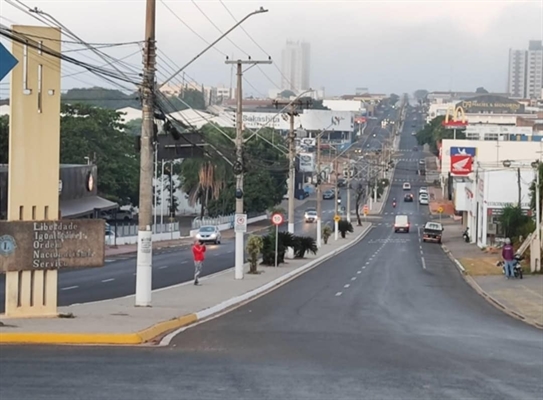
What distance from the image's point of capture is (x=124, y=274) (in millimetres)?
42312

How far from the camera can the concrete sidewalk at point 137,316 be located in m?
17.6

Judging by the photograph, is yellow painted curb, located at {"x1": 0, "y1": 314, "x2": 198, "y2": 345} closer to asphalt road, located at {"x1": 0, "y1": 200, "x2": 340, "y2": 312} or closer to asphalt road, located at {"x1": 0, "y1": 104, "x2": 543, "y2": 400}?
asphalt road, located at {"x1": 0, "y1": 104, "x2": 543, "y2": 400}

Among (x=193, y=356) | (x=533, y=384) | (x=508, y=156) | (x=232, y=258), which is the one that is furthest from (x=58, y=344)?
(x=508, y=156)

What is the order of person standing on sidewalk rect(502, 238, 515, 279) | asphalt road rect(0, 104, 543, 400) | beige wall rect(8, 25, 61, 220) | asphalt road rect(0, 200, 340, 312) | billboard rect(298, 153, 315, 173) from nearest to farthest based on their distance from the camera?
asphalt road rect(0, 104, 543, 400)
beige wall rect(8, 25, 61, 220)
asphalt road rect(0, 200, 340, 312)
person standing on sidewalk rect(502, 238, 515, 279)
billboard rect(298, 153, 315, 173)

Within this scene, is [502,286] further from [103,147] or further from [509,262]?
[103,147]

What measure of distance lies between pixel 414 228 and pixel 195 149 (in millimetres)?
77908

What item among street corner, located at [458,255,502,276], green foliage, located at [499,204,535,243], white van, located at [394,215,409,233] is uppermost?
green foliage, located at [499,204,535,243]

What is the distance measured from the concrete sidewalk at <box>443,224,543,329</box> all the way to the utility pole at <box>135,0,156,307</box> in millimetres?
9647

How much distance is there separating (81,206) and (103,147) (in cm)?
2692

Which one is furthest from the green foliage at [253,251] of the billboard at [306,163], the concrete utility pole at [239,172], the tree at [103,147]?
the billboard at [306,163]

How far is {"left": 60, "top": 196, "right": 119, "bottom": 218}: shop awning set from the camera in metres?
60.8

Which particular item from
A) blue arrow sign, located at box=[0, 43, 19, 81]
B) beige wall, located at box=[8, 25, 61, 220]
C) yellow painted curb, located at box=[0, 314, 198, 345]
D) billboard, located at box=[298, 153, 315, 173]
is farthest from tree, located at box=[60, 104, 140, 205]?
blue arrow sign, located at box=[0, 43, 19, 81]

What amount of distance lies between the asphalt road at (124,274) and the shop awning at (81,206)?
4.20 m

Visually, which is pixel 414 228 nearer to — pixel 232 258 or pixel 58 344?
pixel 232 258
